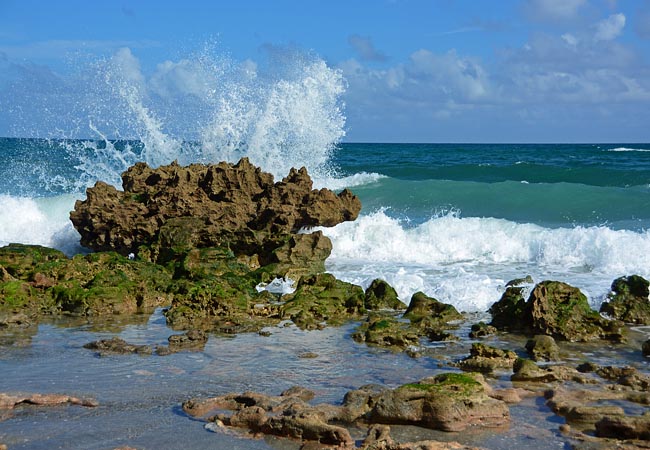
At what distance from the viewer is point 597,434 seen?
6043 mm

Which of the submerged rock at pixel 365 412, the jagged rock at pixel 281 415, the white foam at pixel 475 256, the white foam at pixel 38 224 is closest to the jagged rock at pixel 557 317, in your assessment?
the white foam at pixel 475 256

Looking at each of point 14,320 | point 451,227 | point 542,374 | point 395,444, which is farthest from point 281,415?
point 451,227

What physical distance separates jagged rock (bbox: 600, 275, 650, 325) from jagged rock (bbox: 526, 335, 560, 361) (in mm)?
1974

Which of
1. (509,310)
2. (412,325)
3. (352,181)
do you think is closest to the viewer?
(412,325)

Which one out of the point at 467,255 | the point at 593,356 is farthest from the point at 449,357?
the point at 467,255

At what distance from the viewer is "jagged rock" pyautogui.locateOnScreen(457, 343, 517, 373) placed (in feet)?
26.5

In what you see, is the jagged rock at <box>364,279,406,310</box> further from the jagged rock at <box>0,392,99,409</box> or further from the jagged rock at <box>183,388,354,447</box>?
the jagged rock at <box>0,392,99,409</box>

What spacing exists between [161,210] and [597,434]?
10182 millimetres

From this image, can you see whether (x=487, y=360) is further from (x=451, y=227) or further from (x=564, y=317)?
(x=451, y=227)

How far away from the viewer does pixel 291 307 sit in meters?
10.9

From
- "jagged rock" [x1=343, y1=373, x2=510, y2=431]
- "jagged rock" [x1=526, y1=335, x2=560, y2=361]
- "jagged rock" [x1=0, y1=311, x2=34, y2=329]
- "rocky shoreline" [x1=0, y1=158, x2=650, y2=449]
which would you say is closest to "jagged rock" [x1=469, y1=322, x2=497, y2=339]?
"rocky shoreline" [x1=0, y1=158, x2=650, y2=449]

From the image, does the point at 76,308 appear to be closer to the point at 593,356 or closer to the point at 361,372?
the point at 361,372

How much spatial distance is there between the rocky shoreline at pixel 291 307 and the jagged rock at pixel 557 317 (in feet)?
0.06

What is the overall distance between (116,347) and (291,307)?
9.50ft
